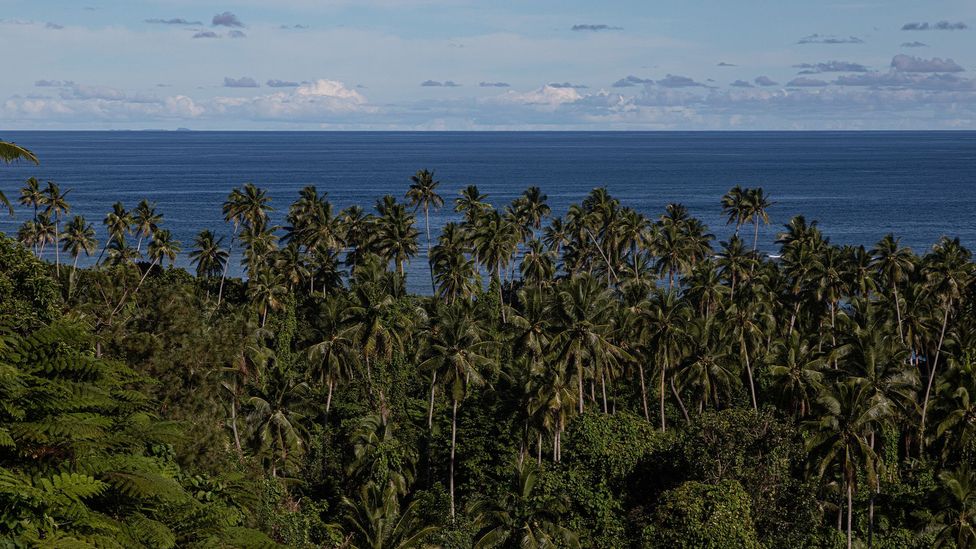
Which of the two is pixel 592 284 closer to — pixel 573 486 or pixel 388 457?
pixel 573 486

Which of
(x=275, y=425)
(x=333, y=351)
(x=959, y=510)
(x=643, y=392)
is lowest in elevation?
(x=643, y=392)

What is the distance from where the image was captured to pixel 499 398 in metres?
71.7

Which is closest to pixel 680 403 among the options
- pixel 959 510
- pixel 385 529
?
pixel 959 510

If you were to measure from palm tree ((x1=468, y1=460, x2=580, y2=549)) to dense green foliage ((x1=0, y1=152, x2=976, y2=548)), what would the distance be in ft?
0.43

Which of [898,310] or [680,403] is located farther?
[898,310]

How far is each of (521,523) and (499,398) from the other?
21.6 meters

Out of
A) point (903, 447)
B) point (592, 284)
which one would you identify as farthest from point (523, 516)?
point (903, 447)

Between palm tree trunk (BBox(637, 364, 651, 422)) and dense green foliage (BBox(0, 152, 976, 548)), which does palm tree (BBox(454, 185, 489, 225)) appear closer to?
dense green foliage (BBox(0, 152, 976, 548))

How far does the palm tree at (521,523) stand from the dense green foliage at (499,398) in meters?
0.13

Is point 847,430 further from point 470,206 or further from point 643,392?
point 470,206

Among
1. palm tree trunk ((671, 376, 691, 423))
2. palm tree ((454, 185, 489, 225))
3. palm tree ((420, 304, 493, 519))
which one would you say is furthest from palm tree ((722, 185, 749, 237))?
palm tree ((420, 304, 493, 519))

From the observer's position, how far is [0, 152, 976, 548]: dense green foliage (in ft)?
64.7

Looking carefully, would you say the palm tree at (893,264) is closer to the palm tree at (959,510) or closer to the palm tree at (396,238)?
the palm tree at (959,510)

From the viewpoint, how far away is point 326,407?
80.2 meters
